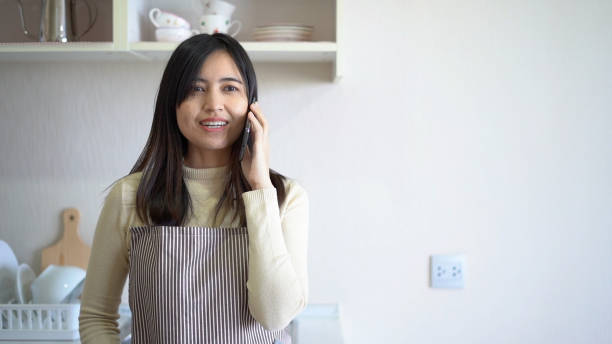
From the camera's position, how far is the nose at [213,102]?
1087mm

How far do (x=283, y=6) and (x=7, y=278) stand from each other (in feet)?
3.56

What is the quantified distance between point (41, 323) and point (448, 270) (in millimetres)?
1108

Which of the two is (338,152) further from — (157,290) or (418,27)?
(157,290)

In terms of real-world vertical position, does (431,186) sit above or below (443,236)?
above

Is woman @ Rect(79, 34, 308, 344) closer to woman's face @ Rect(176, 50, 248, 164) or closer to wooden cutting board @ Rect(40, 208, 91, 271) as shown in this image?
woman's face @ Rect(176, 50, 248, 164)

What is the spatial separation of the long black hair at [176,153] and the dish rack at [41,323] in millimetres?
533

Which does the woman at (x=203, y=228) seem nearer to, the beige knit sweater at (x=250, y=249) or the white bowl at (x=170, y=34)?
the beige knit sweater at (x=250, y=249)

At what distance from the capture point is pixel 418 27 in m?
1.70

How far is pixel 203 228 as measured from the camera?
3.63 ft

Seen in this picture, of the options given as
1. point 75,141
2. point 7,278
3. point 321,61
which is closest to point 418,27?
point 321,61

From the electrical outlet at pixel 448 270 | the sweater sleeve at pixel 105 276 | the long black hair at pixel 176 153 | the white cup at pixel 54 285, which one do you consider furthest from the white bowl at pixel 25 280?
the electrical outlet at pixel 448 270

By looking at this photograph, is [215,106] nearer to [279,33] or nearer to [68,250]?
[279,33]

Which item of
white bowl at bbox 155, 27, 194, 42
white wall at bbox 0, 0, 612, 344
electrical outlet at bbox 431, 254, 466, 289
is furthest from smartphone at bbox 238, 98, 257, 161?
electrical outlet at bbox 431, 254, 466, 289

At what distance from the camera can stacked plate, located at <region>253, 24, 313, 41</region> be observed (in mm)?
1521
